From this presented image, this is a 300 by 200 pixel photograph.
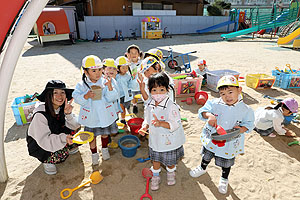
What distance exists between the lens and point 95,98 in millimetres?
2951

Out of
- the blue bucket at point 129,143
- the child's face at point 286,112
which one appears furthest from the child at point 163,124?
the child's face at point 286,112

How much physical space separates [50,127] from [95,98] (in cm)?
80

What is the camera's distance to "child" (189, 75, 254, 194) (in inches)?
89.7

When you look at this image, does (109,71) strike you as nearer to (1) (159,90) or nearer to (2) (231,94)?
(1) (159,90)

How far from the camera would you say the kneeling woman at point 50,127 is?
2.73 metres

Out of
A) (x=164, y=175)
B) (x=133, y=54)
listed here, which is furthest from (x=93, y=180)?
(x=133, y=54)

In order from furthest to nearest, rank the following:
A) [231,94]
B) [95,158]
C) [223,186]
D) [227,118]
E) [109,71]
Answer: [109,71], [95,158], [223,186], [227,118], [231,94]

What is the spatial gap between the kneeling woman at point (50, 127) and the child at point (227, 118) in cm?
200

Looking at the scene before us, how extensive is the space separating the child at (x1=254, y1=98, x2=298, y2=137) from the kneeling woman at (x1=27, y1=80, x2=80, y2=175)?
3.72 meters

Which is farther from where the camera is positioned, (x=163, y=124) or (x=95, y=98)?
(x=95, y=98)

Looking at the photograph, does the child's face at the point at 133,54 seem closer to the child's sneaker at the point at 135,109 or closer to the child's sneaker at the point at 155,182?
the child's sneaker at the point at 135,109

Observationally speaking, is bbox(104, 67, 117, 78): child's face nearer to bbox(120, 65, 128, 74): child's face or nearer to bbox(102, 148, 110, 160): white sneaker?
bbox(120, 65, 128, 74): child's face

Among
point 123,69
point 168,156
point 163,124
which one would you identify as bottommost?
point 168,156

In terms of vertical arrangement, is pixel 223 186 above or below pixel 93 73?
below
